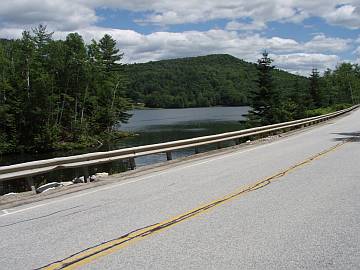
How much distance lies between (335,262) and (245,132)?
16227 millimetres

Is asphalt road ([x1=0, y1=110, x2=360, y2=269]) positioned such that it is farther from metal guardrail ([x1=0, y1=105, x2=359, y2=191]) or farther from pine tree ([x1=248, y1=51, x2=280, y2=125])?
pine tree ([x1=248, y1=51, x2=280, y2=125])

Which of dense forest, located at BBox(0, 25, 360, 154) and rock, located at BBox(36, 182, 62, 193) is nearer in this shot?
rock, located at BBox(36, 182, 62, 193)

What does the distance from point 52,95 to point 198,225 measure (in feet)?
166

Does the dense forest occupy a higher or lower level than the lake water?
higher

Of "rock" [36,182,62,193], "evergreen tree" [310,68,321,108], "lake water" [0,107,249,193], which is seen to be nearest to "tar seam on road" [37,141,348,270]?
"rock" [36,182,62,193]

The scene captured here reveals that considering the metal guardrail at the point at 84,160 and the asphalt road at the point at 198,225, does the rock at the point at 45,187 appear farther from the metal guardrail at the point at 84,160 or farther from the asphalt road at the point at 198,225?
the asphalt road at the point at 198,225

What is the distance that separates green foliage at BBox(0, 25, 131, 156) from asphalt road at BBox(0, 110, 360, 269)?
4309cm

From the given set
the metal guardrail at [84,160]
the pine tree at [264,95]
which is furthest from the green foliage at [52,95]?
the metal guardrail at [84,160]

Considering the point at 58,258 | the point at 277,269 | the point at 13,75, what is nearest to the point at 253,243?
the point at 277,269

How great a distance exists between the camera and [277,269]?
15.2 feet

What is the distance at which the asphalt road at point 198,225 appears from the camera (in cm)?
504

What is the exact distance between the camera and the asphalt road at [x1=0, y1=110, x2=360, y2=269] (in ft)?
16.5

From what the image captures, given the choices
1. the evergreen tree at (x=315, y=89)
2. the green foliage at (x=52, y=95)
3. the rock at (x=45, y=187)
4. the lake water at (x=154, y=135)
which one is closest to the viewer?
the rock at (x=45, y=187)

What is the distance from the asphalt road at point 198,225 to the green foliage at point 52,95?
43.1 m
